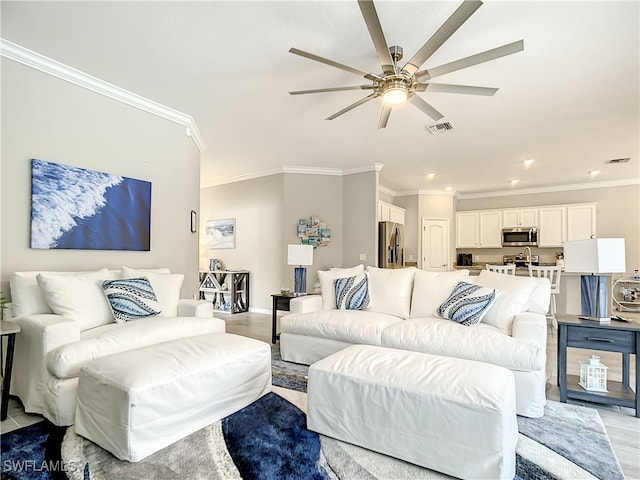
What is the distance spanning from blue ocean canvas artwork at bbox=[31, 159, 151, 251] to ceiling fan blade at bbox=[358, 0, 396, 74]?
2.70 m

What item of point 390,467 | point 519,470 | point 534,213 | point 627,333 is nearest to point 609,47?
point 627,333

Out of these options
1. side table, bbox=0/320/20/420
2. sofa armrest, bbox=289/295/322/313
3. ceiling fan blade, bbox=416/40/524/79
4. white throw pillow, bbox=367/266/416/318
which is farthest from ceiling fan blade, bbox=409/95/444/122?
side table, bbox=0/320/20/420

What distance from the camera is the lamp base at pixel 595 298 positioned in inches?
100

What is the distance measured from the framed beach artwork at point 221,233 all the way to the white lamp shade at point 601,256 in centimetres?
556

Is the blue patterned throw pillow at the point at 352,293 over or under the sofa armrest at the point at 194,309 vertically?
over

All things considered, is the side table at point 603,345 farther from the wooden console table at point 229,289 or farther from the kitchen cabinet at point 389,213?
the wooden console table at point 229,289

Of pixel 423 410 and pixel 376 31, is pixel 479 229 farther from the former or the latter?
pixel 423 410

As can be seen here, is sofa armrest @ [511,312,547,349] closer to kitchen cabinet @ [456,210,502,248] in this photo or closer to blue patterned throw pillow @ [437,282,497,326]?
blue patterned throw pillow @ [437,282,497,326]

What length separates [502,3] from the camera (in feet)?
6.85

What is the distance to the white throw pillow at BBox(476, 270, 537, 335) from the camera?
2.73 meters

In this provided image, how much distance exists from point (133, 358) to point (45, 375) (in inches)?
25.9

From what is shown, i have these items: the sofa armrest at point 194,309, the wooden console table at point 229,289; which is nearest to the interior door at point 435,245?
the wooden console table at point 229,289

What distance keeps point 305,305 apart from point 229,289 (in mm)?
3161

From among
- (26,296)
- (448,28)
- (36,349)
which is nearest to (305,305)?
(36,349)
